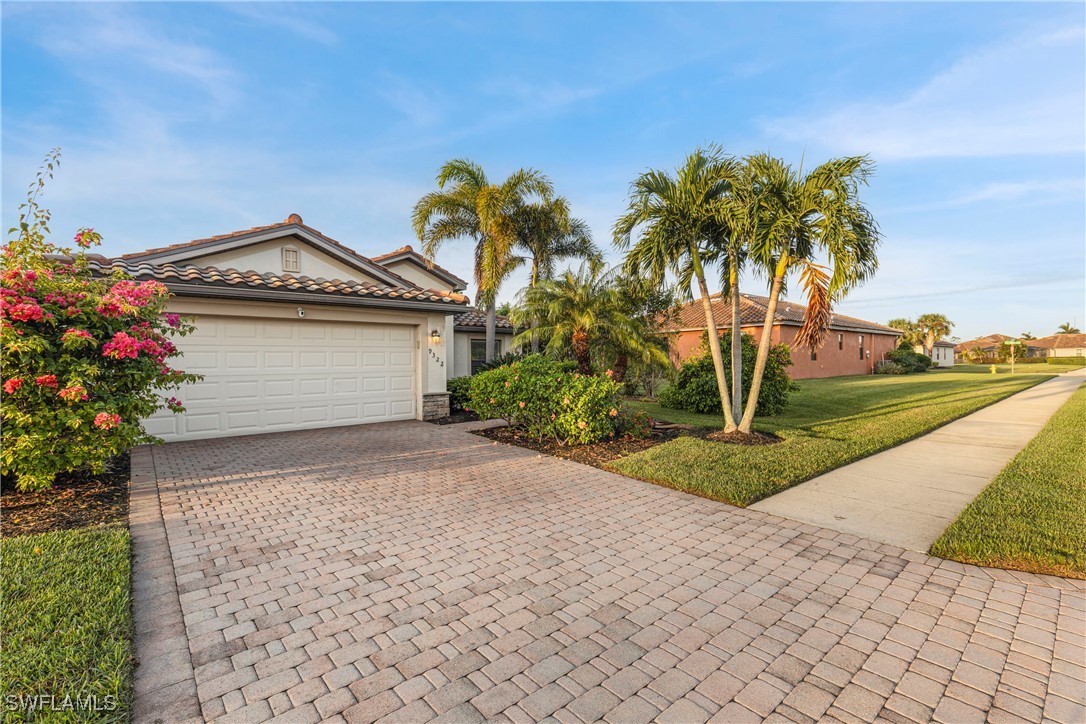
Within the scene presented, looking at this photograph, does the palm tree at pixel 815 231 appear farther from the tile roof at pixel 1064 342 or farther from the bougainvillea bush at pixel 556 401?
the tile roof at pixel 1064 342

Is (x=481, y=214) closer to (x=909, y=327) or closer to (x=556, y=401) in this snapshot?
(x=556, y=401)

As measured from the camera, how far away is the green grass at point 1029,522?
12.7ft

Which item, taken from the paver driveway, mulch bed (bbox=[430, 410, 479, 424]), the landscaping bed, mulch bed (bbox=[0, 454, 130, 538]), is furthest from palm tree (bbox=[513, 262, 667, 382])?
the landscaping bed

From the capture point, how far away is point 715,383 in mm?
12422

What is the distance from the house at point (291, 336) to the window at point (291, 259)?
0.03 m

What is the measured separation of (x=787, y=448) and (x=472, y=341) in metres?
12.3

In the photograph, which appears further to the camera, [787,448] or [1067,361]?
[1067,361]

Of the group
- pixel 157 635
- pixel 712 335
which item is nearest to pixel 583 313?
pixel 712 335

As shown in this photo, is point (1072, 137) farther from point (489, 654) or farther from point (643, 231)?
point (489, 654)

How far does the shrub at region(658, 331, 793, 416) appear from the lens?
1235cm

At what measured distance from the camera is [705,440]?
8.56m

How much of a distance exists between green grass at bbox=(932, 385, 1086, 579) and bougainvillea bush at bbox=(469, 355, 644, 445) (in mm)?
Result: 4898

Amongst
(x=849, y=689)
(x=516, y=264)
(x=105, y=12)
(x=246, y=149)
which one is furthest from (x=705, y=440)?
(x=246, y=149)

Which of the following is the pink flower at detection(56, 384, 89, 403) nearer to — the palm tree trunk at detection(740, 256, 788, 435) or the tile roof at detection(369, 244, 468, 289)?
the palm tree trunk at detection(740, 256, 788, 435)
